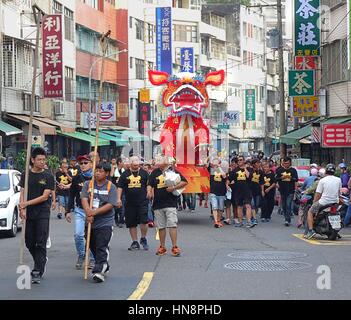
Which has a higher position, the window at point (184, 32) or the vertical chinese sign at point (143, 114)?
the window at point (184, 32)

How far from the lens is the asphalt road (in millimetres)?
10312

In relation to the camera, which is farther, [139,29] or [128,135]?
[139,29]

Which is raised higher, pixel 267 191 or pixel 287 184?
pixel 287 184

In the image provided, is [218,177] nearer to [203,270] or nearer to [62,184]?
[62,184]

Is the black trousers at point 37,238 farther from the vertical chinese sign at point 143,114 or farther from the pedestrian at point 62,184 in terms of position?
the vertical chinese sign at point 143,114

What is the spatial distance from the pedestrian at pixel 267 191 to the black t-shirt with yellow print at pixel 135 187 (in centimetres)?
776

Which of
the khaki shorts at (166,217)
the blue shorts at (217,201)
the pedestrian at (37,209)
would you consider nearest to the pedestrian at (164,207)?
A: the khaki shorts at (166,217)

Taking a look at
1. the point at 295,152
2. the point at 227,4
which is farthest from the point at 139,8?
the point at 295,152

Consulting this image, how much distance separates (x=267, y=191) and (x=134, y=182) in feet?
26.4

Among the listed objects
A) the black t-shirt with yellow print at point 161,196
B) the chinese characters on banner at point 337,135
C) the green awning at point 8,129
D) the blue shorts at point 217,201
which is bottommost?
the blue shorts at point 217,201

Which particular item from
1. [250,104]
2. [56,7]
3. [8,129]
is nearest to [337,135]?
[8,129]

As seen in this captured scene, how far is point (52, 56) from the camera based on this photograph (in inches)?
1404

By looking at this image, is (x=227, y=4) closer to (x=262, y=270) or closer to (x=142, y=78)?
(x=142, y=78)

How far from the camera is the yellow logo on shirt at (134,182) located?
1520cm
